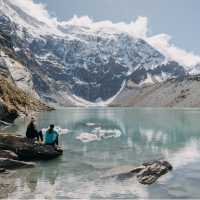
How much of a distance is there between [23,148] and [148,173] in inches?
A: 559

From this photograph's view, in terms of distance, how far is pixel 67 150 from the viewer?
50094mm

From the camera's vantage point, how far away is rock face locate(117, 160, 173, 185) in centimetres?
3031

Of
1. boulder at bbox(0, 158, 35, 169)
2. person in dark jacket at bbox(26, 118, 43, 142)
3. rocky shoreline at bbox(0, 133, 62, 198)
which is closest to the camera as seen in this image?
boulder at bbox(0, 158, 35, 169)

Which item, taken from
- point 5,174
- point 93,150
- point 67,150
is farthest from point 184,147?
point 5,174

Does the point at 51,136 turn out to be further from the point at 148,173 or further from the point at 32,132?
Result: the point at 148,173

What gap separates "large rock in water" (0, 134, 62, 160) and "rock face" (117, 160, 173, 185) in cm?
1113

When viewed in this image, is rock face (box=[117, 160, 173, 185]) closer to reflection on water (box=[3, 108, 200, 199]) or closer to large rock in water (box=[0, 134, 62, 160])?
reflection on water (box=[3, 108, 200, 199])

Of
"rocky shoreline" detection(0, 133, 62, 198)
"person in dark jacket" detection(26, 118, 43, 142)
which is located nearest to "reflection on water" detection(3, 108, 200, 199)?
"rocky shoreline" detection(0, 133, 62, 198)

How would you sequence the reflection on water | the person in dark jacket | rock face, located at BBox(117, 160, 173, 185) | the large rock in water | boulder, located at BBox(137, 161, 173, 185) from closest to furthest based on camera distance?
the reflection on water → boulder, located at BBox(137, 161, 173, 185) → rock face, located at BBox(117, 160, 173, 185) → the large rock in water → the person in dark jacket

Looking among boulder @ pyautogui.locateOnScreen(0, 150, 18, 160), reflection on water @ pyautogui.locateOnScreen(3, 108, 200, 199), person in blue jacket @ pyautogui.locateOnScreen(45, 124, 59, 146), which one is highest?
person in blue jacket @ pyautogui.locateOnScreen(45, 124, 59, 146)

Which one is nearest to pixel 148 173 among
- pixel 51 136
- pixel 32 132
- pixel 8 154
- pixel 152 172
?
pixel 152 172

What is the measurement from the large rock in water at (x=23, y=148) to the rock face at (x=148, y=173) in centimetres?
1113

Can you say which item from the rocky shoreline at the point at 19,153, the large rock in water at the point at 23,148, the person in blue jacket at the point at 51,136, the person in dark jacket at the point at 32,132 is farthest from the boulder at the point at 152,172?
the person in dark jacket at the point at 32,132

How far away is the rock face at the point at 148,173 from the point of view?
30.3 m
